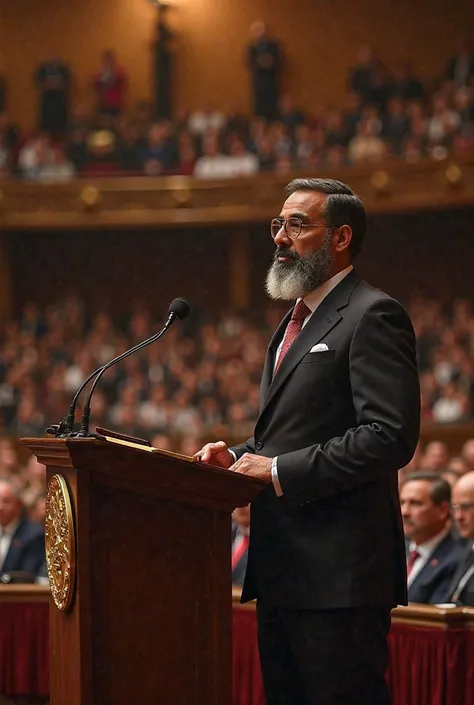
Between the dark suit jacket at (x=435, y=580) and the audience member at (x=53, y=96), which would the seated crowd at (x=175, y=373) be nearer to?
the audience member at (x=53, y=96)

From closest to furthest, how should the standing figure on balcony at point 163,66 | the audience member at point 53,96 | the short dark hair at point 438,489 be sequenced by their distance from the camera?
the short dark hair at point 438,489, the audience member at point 53,96, the standing figure on balcony at point 163,66

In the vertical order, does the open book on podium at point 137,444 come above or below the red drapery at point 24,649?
above

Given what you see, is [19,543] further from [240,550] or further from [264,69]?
[264,69]

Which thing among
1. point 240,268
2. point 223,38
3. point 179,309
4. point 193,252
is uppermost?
point 223,38

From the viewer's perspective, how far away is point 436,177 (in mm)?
13836

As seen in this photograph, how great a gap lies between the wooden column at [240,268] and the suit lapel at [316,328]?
13160mm

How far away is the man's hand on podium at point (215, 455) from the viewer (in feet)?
9.39

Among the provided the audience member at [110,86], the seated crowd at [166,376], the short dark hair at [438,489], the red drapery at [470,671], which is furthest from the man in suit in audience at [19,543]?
the audience member at [110,86]

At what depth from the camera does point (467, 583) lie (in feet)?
14.8

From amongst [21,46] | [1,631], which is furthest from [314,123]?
[1,631]

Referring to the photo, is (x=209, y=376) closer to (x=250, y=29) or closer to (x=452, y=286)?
(x=452, y=286)

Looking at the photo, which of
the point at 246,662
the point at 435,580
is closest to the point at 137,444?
the point at 246,662

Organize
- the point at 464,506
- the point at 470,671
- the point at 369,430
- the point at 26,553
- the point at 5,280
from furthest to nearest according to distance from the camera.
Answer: the point at 5,280
the point at 26,553
the point at 464,506
the point at 470,671
the point at 369,430

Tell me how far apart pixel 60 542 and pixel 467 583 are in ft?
7.44
